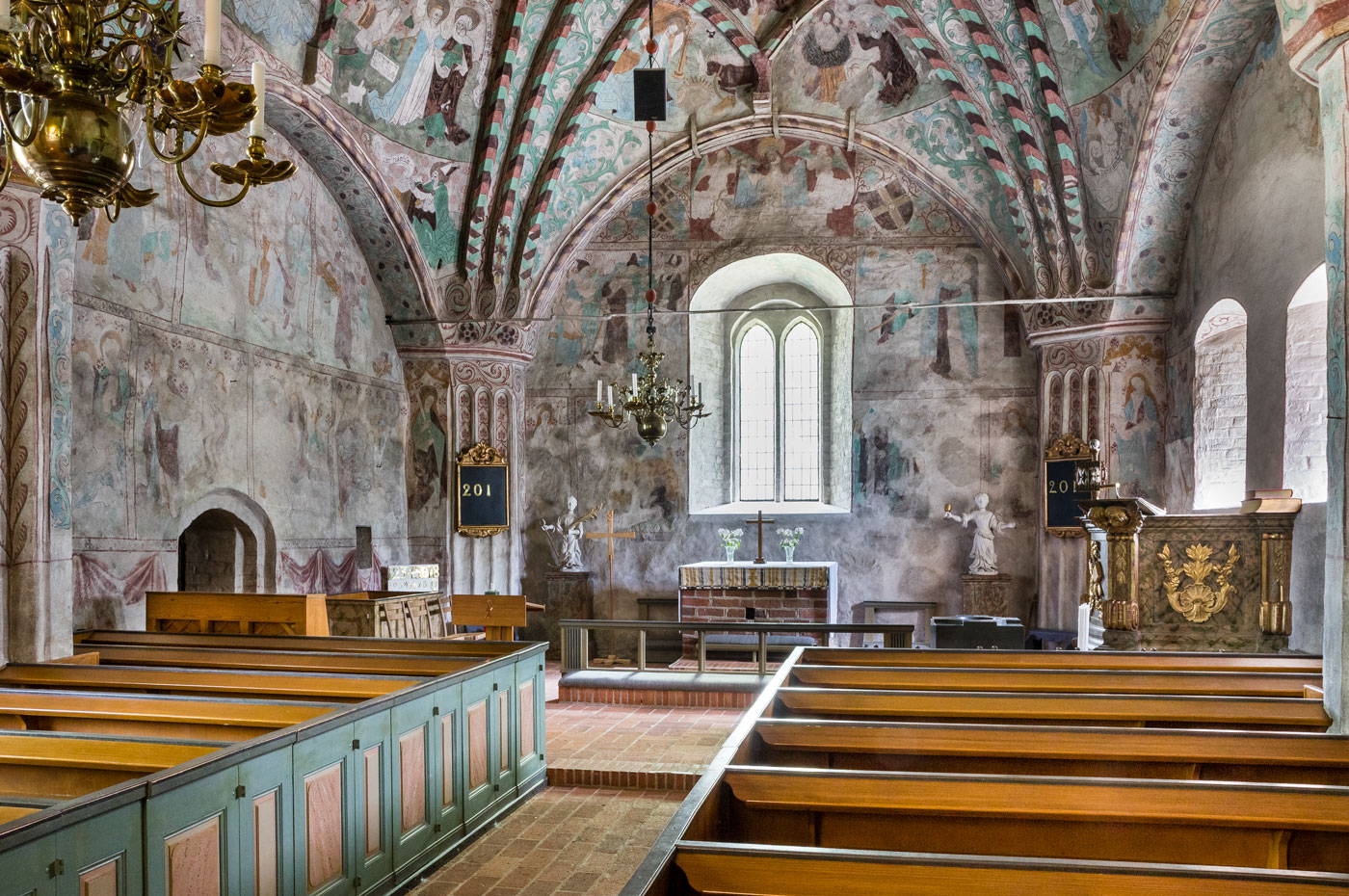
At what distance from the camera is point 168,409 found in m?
9.64

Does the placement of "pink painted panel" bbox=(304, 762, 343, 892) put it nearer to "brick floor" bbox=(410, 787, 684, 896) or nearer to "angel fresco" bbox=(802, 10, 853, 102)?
"brick floor" bbox=(410, 787, 684, 896)

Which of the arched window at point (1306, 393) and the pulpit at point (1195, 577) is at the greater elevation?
the arched window at point (1306, 393)

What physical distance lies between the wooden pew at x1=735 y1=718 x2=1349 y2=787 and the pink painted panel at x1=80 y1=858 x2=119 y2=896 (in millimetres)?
2174

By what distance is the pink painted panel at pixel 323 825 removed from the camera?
15.7ft

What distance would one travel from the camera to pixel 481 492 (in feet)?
46.4

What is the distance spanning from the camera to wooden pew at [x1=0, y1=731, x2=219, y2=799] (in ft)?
14.3

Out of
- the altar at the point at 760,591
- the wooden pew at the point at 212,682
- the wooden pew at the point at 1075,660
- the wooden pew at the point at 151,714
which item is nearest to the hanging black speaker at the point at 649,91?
the altar at the point at 760,591

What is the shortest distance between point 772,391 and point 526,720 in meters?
9.35

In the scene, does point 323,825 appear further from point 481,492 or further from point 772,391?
point 772,391

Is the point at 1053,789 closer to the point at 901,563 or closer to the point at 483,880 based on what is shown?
the point at 483,880

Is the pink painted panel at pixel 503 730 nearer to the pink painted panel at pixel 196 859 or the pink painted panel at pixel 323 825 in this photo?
the pink painted panel at pixel 323 825

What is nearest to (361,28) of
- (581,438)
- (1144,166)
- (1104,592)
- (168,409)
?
(168,409)

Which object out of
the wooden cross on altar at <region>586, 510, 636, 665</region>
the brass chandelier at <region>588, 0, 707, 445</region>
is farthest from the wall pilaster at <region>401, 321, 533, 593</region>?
the brass chandelier at <region>588, 0, 707, 445</region>

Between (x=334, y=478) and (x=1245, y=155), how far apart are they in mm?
9914
